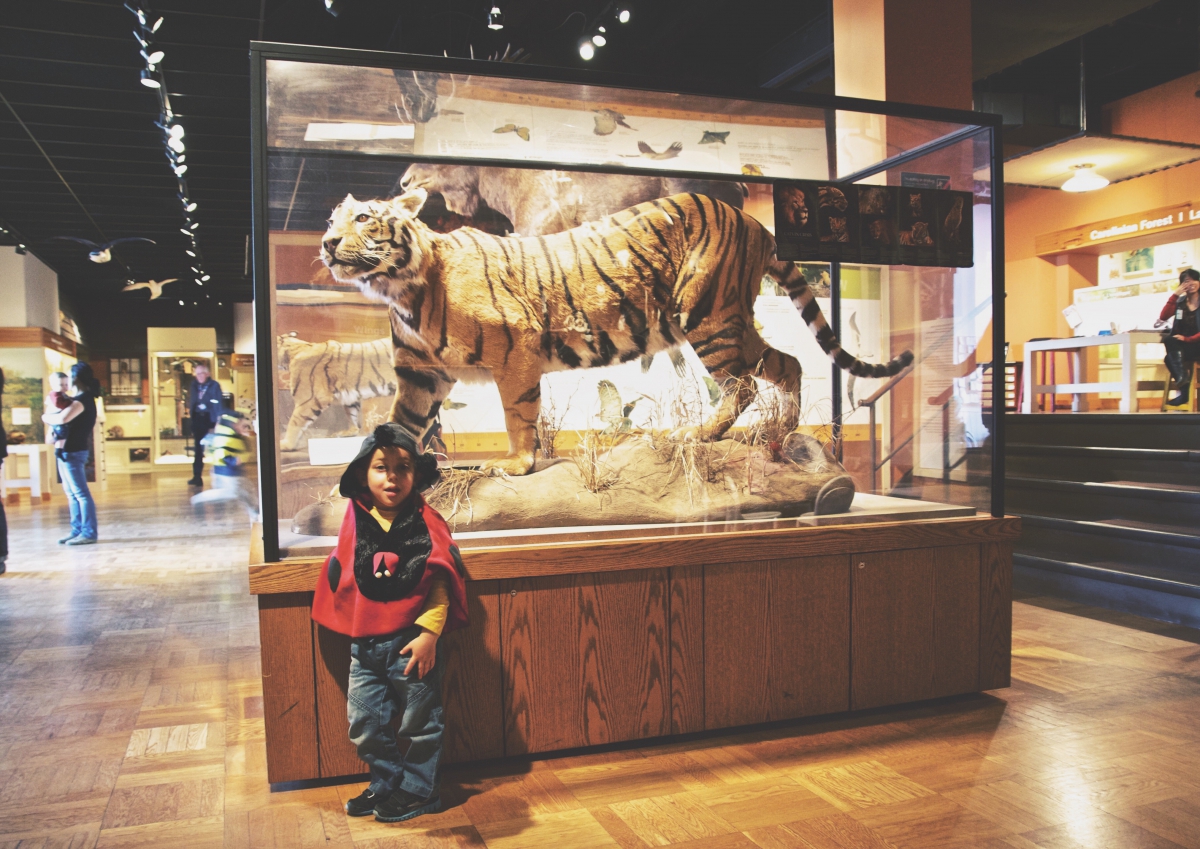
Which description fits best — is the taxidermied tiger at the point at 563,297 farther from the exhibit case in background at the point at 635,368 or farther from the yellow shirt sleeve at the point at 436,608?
the yellow shirt sleeve at the point at 436,608

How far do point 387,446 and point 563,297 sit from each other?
2.75 feet

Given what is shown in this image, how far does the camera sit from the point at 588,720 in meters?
2.62

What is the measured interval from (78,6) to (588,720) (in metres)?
5.54

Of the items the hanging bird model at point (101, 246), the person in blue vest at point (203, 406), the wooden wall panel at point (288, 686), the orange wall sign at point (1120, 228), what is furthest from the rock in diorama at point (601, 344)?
the hanging bird model at point (101, 246)

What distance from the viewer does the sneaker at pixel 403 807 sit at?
221 cm

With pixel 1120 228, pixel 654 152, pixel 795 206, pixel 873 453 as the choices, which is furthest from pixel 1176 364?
pixel 654 152

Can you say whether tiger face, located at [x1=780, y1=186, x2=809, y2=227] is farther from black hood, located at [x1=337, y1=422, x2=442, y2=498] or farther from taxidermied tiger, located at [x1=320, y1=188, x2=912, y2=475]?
black hood, located at [x1=337, y1=422, x2=442, y2=498]

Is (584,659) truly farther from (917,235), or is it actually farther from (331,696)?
(917,235)

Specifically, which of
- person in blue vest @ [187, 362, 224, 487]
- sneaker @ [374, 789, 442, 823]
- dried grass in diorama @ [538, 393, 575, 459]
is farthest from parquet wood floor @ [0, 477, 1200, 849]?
person in blue vest @ [187, 362, 224, 487]

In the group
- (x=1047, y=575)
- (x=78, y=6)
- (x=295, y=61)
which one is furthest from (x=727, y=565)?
(x=78, y=6)

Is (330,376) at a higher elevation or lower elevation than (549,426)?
higher

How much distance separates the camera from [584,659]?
8.56 feet

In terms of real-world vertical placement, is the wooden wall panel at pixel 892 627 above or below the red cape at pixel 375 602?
below

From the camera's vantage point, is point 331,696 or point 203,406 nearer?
point 331,696
